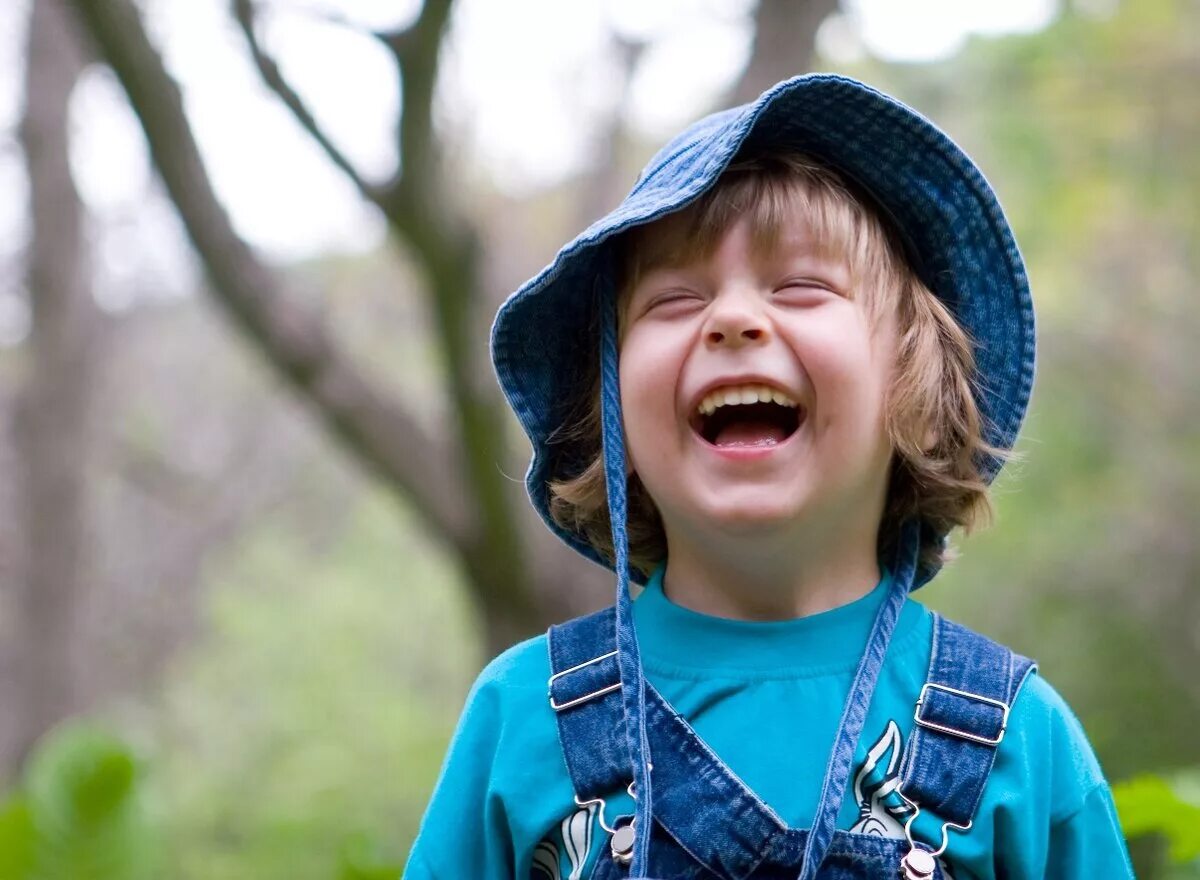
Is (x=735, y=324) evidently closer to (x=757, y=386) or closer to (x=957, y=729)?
(x=757, y=386)

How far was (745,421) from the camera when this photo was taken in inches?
59.7

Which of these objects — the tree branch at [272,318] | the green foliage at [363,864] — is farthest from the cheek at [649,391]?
the tree branch at [272,318]

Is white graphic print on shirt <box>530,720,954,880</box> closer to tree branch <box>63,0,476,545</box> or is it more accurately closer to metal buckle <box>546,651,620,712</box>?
metal buckle <box>546,651,620,712</box>

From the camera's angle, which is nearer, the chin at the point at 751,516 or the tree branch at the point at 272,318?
the chin at the point at 751,516

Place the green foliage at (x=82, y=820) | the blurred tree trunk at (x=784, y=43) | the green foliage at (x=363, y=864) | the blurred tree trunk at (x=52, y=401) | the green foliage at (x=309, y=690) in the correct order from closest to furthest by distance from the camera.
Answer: the green foliage at (x=363, y=864) < the green foliage at (x=82, y=820) < the blurred tree trunk at (x=784, y=43) < the blurred tree trunk at (x=52, y=401) < the green foliage at (x=309, y=690)

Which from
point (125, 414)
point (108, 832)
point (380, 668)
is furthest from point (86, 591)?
point (108, 832)

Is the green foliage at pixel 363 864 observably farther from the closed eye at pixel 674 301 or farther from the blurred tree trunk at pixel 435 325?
the closed eye at pixel 674 301

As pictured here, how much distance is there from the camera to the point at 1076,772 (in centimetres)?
147

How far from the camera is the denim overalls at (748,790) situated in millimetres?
1357

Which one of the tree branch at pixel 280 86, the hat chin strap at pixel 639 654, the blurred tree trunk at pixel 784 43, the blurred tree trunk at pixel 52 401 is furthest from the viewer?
the blurred tree trunk at pixel 52 401

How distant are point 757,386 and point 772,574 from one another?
22 cm

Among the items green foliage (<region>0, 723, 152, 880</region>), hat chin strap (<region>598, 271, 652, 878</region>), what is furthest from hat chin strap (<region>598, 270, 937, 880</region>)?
green foliage (<region>0, 723, 152, 880</region>)

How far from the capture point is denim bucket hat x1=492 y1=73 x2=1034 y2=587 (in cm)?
154

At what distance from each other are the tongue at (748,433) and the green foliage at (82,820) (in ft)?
7.13
